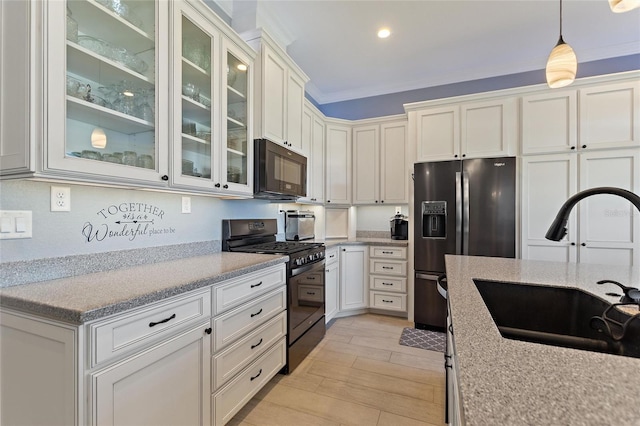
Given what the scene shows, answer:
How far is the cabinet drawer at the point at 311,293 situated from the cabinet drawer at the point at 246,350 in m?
0.26

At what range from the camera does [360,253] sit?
3.52 meters

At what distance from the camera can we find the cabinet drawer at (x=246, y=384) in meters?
1.49

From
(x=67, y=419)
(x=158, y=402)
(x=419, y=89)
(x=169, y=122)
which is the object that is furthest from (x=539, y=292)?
(x=419, y=89)

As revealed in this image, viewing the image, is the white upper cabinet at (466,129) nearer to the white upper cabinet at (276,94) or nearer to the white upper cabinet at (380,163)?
the white upper cabinet at (380,163)

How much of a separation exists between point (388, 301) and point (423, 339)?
0.67 metres

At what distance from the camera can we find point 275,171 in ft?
7.79

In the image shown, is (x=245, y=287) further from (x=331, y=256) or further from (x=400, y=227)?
(x=400, y=227)

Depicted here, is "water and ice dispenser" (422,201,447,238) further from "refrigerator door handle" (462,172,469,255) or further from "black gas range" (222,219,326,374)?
"black gas range" (222,219,326,374)

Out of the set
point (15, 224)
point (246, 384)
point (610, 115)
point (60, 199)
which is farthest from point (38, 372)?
point (610, 115)

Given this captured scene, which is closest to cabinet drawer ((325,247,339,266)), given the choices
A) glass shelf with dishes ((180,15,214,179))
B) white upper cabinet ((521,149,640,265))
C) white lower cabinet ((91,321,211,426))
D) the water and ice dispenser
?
the water and ice dispenser

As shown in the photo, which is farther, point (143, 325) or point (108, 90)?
point (108, 90)

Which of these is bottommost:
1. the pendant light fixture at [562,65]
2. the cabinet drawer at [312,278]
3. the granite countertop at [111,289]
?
the cabinet drawer at [312,278]

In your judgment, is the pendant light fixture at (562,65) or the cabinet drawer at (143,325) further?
the pendant light fixture at (562,65)

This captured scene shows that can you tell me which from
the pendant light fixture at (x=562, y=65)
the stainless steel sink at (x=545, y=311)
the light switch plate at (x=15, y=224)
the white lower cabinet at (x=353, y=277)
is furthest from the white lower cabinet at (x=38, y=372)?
the white lower cabinet at (x=353, y=277)
